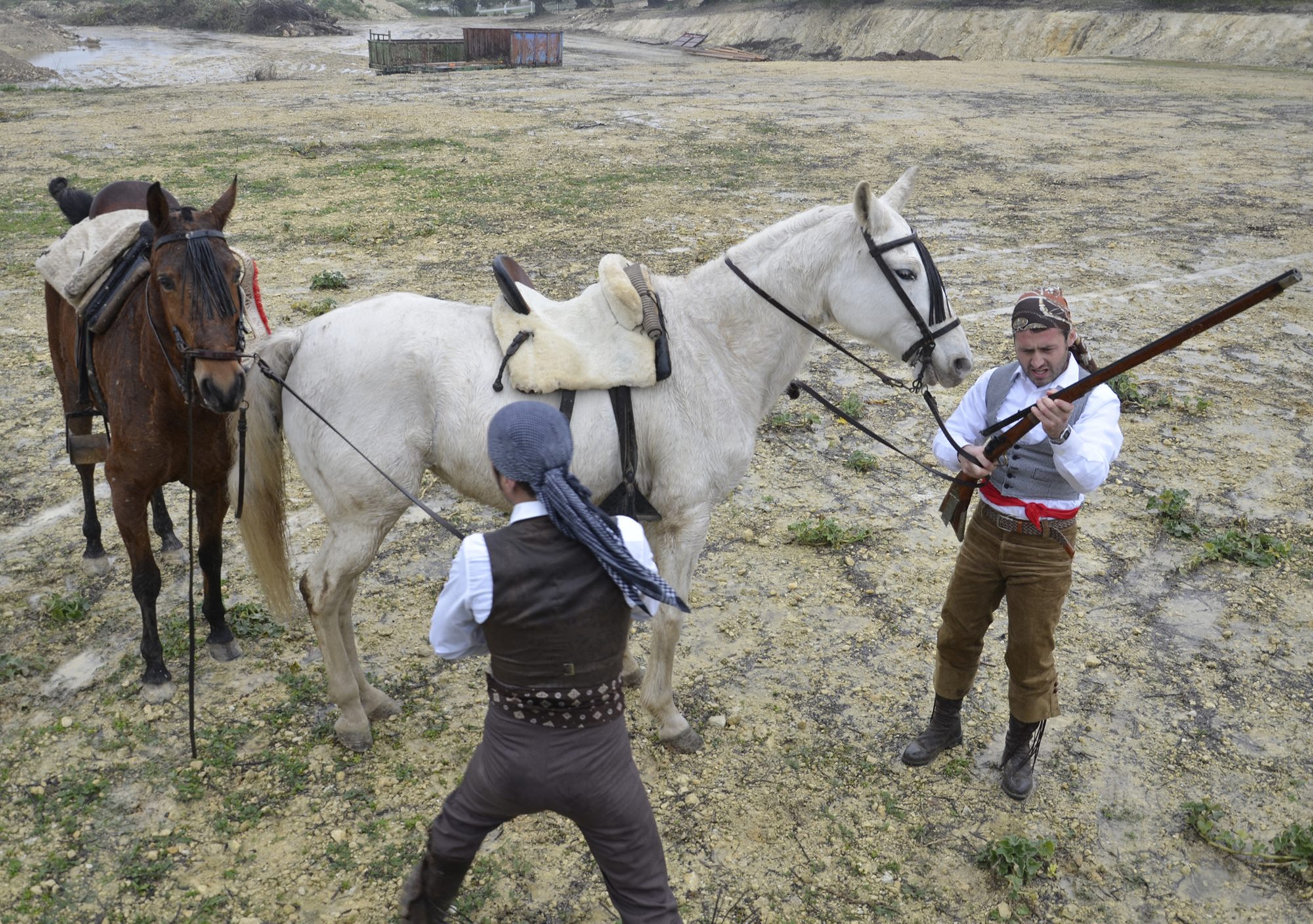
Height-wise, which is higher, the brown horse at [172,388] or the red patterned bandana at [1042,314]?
the red patterned bandana at [1042,314]

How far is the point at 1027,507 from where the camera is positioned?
12.3 feet

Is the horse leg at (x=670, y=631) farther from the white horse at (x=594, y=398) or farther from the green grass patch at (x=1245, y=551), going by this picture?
the green grass patch at (x=1245, y=551)

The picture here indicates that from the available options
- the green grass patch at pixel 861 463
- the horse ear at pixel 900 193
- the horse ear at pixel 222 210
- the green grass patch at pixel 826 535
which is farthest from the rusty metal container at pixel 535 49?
the horse ear at pixel 900 193

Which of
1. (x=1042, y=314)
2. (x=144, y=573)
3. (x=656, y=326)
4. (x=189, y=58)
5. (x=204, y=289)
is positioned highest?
(x=189, y=58)

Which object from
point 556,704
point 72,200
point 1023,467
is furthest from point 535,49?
point 556,704

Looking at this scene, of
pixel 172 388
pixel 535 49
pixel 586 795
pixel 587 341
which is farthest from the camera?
pixel 535 49

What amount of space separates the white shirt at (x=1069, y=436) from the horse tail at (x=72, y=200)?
557 cm

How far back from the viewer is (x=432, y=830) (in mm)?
2820

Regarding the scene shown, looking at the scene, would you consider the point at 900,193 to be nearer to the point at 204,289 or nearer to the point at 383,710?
the point at 204,289

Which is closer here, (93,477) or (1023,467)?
(1023,467)

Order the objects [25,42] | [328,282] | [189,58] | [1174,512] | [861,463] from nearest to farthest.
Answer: [1174,512] → [861,463] → [328,282] → [189,58] → [25,42]

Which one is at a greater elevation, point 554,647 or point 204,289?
point 204,289

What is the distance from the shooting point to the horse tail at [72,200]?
5781 millimetres

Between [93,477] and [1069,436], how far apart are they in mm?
5661
